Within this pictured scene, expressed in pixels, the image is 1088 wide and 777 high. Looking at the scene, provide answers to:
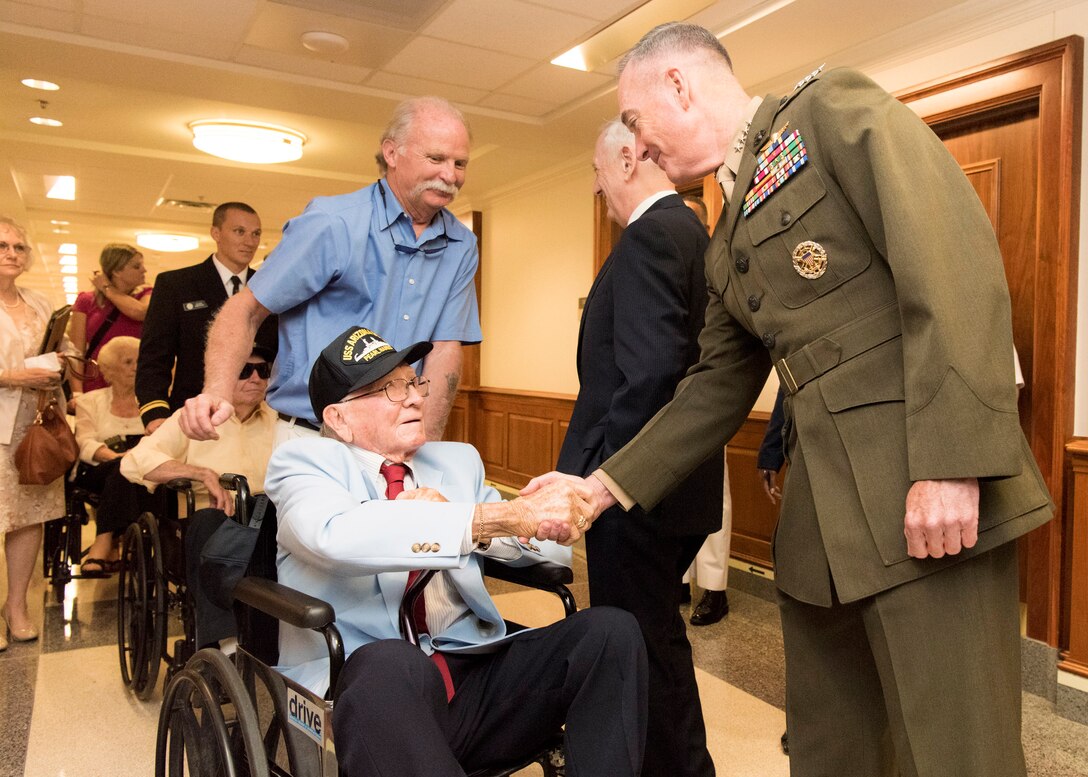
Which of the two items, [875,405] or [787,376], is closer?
[875,405]

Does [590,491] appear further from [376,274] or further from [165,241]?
[165,241]

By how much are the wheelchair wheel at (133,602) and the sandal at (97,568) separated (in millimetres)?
978

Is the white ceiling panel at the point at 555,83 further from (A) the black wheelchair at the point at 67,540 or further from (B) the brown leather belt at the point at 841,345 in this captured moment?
(B) the brown leather belt at the point at 841,345

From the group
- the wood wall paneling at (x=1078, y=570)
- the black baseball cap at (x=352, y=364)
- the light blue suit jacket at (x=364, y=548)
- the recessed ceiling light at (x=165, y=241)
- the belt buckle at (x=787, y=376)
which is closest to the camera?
the belt buckle at (x=787, y=376)

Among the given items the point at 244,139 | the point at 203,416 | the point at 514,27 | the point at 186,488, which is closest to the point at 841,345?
the point at 203,416

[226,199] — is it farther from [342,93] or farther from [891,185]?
[891,185]

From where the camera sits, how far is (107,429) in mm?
3945

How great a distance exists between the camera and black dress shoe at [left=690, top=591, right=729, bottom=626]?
147 inches

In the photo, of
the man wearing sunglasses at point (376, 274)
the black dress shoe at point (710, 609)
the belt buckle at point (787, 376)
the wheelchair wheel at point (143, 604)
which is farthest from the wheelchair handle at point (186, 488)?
the black dress shoe at point (710, 609)

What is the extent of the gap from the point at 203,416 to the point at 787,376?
1.13m

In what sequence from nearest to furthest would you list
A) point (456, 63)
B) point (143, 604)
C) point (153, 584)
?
point (143, 604), point (153, 584), point (456, 63)

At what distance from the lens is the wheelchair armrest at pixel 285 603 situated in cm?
133

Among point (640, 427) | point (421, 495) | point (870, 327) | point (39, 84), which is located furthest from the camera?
point (39, 84)

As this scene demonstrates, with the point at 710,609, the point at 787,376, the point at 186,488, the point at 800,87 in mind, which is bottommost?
the point at 710,609
